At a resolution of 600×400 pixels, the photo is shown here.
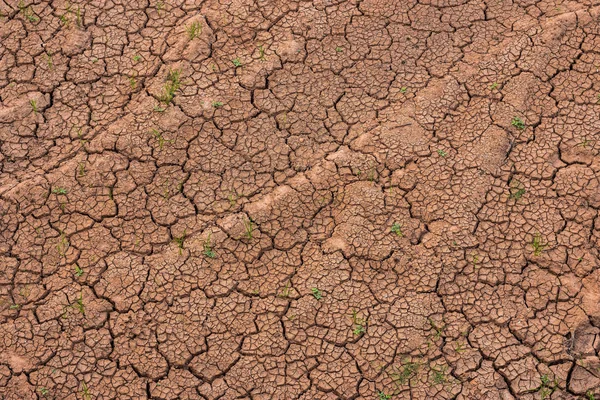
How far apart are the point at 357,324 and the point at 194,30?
2223 mm

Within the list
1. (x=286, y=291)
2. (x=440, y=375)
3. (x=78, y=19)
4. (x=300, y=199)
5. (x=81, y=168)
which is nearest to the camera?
(x=440, y=375)

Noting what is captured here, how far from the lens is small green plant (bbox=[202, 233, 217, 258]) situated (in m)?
4.79

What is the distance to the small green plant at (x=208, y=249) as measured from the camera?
4.79 m

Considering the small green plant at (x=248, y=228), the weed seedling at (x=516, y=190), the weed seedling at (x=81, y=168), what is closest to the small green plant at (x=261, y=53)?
the small green plant at (x=248, y=228)

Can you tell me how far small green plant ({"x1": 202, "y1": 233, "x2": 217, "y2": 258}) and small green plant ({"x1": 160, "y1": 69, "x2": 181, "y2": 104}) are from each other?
3.24ft

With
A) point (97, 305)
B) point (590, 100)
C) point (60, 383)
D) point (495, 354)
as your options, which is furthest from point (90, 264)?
point (590, 100)

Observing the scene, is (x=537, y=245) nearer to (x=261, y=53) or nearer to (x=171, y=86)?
(x=261, y=53)

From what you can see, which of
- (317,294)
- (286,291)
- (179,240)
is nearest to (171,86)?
(179,240)

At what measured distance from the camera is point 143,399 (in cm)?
439

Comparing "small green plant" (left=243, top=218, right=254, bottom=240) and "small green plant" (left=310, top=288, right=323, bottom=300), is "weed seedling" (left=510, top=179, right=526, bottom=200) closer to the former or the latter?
"small green plant" (left=310, top=288, right=323, bottom=300)

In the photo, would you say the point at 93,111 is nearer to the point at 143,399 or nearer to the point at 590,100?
the point at 143,399

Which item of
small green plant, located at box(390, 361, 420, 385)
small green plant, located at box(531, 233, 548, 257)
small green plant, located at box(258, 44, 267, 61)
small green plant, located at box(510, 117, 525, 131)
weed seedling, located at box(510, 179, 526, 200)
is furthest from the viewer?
small green plant, located at box(258, 44, 267, 61)

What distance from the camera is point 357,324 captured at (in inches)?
180

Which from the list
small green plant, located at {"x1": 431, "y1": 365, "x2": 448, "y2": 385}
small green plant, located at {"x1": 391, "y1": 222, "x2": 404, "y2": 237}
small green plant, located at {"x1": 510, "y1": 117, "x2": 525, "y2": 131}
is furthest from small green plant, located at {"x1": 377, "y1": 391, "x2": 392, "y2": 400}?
small green plant, located at {"x1": 510, "y1": 117, "x2": 525, "y2": 131}
